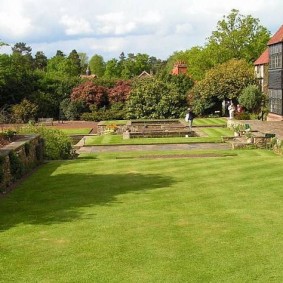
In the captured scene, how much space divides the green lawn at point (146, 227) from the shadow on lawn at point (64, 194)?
3 centimetres

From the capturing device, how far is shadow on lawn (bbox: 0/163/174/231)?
10695mm

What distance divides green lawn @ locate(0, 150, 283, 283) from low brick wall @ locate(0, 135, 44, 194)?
0.61 metres

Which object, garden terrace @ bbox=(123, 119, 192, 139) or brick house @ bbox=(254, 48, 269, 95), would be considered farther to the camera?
brick house @ bbox=(254, 48, 269, 95)

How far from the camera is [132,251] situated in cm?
813

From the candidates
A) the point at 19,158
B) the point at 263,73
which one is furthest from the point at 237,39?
the point at 19,158

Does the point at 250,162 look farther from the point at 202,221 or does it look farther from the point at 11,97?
the point at 11,97

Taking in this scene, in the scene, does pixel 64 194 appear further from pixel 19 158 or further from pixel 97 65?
pixel 97 65

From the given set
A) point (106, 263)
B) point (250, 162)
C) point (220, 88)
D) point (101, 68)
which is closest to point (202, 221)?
point (106, 263)

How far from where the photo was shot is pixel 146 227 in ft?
31.2

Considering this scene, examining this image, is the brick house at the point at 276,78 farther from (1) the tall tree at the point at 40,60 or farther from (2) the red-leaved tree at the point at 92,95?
(1) the tall tree at the point at 40,60

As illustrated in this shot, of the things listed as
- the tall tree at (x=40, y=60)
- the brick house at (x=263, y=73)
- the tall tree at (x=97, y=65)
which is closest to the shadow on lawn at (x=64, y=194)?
the brick house at (x=263, y=73)

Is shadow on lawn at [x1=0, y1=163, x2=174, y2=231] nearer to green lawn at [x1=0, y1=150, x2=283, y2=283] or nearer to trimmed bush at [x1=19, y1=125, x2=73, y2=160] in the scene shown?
green lawn at [x1=0, y1=150, x2=283, y2=283]

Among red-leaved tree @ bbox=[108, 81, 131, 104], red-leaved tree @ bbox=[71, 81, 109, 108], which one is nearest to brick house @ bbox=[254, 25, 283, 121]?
red-leaved tree @ bbox=[108, 81, 131, 104]

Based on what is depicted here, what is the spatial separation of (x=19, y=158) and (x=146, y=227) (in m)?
8.75
